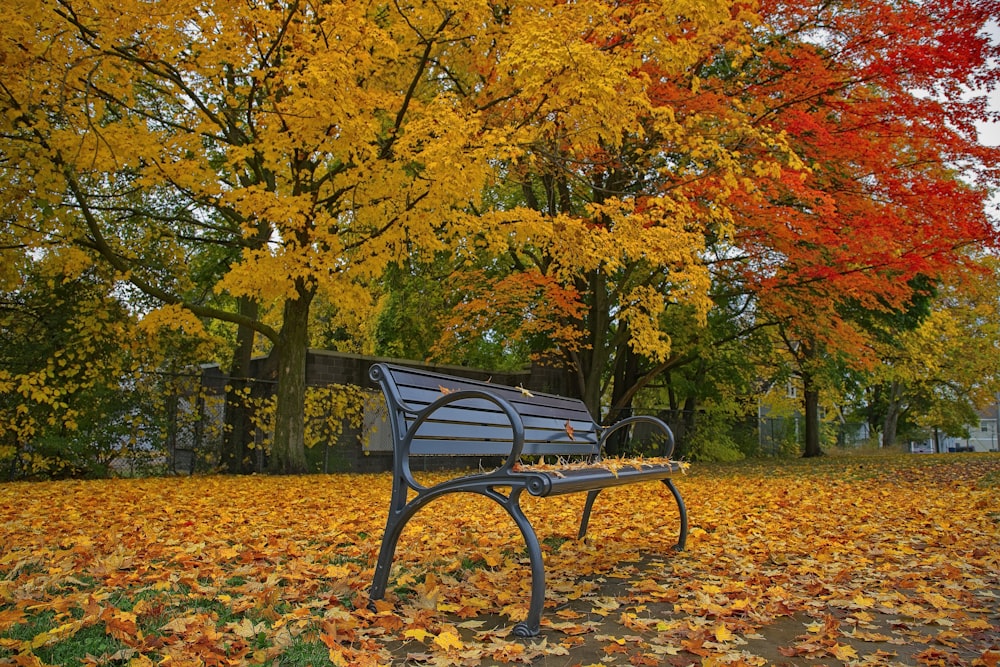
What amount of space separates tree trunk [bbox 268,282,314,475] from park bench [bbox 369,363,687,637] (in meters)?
7.02

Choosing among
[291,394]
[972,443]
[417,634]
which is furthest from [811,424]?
[972,443]

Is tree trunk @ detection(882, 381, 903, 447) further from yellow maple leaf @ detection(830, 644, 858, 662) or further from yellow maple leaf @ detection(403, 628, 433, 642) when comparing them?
yellow maple leaf @ detection(403, 628, 433, 642)

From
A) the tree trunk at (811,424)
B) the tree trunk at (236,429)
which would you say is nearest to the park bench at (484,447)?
the tree trunk at (236,429)

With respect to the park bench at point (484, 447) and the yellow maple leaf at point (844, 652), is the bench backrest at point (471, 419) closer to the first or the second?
the park bench at point (484, 447)

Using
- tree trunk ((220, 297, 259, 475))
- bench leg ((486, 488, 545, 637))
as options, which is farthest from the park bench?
tree trunk ((220, 297, 259, 475))

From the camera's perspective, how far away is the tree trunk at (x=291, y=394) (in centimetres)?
1090

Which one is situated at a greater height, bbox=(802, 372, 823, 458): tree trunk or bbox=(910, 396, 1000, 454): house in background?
bbox=(802, 372, 823, 458): tree trunk

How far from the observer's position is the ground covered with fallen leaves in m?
2.69

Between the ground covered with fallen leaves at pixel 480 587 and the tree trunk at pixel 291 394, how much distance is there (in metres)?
4.09

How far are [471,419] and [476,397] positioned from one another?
695mm

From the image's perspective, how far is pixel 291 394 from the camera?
1093 centimetres

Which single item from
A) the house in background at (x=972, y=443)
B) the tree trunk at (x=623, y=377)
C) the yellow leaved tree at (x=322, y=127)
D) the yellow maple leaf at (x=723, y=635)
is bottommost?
the house in background at (x=972, y=443)

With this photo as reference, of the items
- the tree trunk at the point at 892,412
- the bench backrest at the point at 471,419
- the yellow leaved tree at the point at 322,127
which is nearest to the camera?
the bench backrest at the point at 471,419

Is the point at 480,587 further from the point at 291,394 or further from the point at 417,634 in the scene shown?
the point at 291,394
